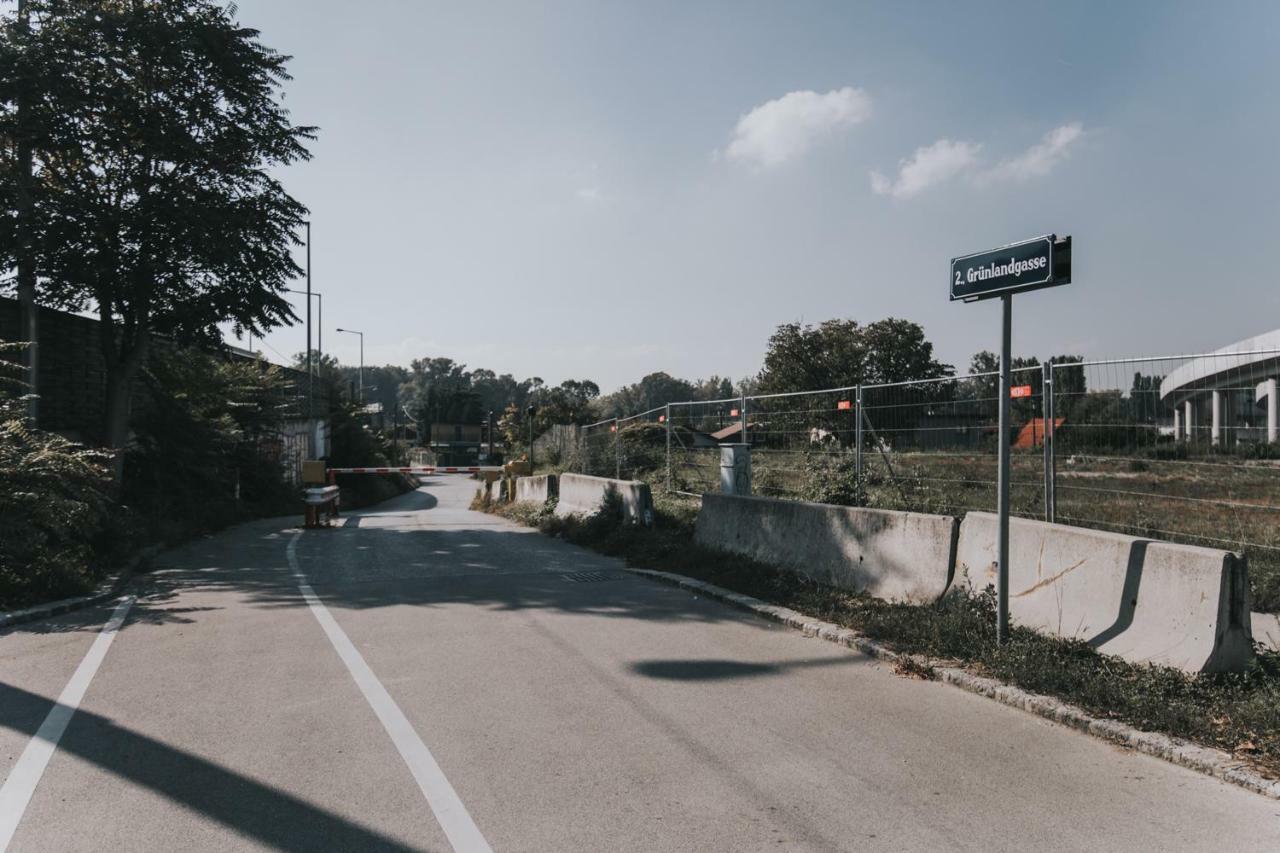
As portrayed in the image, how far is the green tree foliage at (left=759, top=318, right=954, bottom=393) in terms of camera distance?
60.8 metres

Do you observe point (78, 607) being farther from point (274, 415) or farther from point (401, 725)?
point (274, 415)

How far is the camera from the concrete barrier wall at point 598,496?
13303mm

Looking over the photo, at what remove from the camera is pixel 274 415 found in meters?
27.5

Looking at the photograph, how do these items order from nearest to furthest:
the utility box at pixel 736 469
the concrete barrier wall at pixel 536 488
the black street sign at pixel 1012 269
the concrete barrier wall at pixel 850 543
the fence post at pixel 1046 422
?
the black street sign at pixel 1012 269 < the concrete barrier wall at pixel 850 543 < the fence post at pixel 1046 422 < the utility box at pixel 736 469 < the concrete barrier wall at pixel 536 488

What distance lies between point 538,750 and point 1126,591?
12.7 feet

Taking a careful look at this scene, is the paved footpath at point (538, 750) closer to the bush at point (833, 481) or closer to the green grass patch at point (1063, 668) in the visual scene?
the green grass patch at point (1063, 668)

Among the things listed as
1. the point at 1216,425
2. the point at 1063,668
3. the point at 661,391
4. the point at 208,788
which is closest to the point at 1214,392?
the point at 1216,425

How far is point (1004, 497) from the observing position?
19.5 ft

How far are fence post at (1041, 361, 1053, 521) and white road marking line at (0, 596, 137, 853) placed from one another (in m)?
7.33

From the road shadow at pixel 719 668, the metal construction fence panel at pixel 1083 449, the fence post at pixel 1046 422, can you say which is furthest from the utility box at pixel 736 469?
the road shadow at pixel 719 668

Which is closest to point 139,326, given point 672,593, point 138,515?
point 138,515

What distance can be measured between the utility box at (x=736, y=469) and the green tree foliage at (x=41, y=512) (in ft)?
25.1

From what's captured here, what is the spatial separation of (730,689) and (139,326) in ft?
55.1

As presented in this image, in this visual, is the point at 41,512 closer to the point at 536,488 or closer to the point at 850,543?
the point at 850,543
